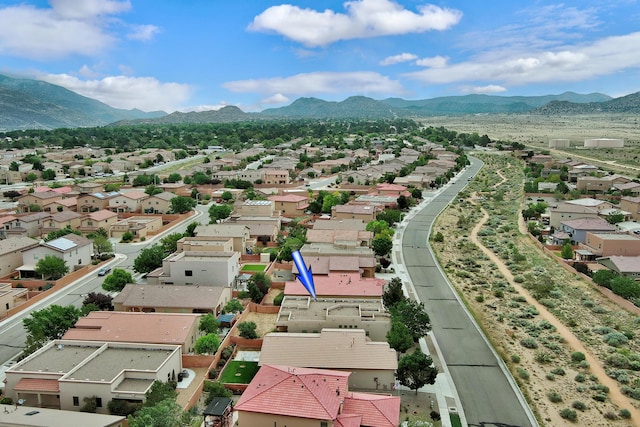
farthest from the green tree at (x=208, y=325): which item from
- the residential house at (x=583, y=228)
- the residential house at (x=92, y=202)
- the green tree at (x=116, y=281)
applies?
the residential house at (x=92, y=202)

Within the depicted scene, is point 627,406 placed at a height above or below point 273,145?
below

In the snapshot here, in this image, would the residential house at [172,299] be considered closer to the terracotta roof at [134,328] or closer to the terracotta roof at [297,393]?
the terracotta roof at [134,328]

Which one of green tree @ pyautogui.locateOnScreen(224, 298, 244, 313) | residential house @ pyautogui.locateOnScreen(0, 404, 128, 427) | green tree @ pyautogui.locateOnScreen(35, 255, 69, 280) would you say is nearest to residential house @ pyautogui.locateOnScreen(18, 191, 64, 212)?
green tree @ pyautogui.locateOnScreen(35, 255, 69, 280)

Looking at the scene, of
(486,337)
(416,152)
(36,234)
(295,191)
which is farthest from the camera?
(416,152)

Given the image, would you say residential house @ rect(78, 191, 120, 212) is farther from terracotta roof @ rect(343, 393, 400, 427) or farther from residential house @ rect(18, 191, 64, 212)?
terracotta roof @ rect(343, 393, 400, 427)

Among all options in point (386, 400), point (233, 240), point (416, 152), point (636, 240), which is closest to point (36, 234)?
point (233, 240)

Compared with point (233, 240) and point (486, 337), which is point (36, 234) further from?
point (486, 337)
